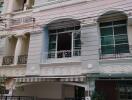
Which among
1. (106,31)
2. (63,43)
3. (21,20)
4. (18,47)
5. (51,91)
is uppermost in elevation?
(21,20)

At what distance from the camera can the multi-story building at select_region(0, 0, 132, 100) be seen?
895 cm

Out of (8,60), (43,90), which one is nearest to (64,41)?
(43,90)

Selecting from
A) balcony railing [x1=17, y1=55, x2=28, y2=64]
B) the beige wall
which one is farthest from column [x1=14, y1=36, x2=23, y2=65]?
the beige wall

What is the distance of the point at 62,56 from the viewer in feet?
34.2

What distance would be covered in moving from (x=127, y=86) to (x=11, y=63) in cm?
712

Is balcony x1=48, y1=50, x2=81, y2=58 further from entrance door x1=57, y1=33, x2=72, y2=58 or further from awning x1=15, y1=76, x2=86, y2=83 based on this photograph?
awning x1=15, y1=76, x2=86, y2=83

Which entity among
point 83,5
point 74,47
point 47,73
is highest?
point 83,5

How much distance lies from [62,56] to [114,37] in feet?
10.2

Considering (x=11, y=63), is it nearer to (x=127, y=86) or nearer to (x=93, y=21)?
(x=93, y=21)

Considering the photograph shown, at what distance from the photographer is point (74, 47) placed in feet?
33.9

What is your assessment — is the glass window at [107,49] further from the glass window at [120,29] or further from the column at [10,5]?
the column at [10,5]

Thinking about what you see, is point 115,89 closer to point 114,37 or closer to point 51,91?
point 114,37

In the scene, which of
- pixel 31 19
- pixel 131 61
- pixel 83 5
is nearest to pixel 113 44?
pixel 131 61

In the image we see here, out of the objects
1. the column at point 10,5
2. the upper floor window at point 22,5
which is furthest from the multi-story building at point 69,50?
the column at point 10,5
